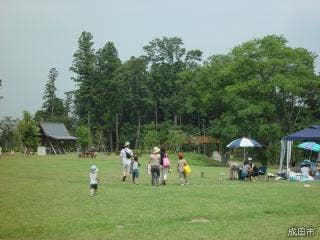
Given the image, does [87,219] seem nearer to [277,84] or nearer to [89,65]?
[277,84]

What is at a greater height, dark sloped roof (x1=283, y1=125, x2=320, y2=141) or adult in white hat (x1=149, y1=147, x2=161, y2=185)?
dark sloped roof (x1=283, y1=125, x2=320, y2=141)

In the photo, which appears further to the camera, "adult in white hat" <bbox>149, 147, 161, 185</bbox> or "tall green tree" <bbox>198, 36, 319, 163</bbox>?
"tall green tree" <bbox>198, 36, 319, 163</bbox>

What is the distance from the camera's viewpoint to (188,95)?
2638 inches

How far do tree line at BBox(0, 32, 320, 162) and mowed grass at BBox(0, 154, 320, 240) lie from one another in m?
28.9

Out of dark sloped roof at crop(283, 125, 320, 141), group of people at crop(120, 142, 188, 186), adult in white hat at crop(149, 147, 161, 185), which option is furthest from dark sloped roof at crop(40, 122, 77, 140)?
adult in white hat at crop(149, 147, 161, 185)

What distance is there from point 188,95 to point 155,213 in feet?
181

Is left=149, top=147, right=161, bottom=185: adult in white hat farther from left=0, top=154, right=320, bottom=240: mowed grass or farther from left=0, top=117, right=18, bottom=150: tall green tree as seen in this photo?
left=0, top=117, right=18, bottom=150: tall green tree

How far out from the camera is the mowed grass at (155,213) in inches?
391

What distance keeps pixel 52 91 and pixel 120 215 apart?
8750cm

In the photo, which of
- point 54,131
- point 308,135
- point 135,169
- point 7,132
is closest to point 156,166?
point 135,169

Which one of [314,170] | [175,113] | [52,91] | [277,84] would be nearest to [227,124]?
[277,84]

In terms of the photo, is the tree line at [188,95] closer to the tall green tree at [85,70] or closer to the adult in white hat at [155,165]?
the tall green tree at [85,70]

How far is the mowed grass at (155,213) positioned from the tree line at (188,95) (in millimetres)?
28916

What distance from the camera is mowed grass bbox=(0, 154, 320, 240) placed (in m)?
9.94
